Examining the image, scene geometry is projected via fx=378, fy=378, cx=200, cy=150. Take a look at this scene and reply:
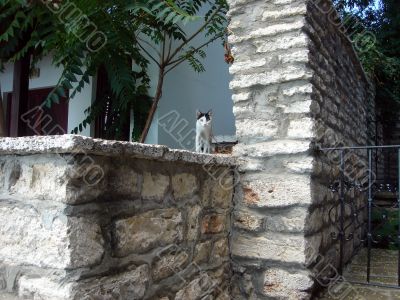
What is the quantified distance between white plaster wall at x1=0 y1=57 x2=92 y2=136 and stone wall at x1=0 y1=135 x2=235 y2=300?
361 centimetres

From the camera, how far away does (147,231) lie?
5.24 feet

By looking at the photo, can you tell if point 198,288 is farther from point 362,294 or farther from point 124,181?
point 362,294

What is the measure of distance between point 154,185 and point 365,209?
317cm

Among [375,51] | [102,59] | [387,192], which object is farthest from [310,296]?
[375,51]

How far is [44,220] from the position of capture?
4.30 ft

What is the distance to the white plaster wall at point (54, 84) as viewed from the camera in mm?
5125

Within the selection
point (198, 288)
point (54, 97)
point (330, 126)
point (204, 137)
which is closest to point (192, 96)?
point (54, 97)

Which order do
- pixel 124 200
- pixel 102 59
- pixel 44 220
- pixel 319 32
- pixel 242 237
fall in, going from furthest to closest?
pixel 102 59, pixel 319 32, pixel 242 237, pixel 124 200, pixel 44 220

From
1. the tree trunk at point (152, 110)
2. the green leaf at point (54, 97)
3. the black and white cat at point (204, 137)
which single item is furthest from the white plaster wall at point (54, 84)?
the black and white cat at point (204, 137)

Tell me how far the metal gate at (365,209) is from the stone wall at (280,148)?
5.6 inches

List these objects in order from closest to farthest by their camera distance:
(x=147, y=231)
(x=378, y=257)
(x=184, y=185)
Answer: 1. (x=147, y=231)
2. (x=184, y=185)
3. (x=378, y=257)

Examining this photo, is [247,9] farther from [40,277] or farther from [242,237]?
[40,277]

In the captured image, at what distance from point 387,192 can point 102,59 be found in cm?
393

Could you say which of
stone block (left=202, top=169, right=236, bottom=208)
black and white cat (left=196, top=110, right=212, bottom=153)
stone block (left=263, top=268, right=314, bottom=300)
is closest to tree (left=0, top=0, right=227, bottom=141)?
black and white cat (left=196, top=110, right=212, bottom=153)
